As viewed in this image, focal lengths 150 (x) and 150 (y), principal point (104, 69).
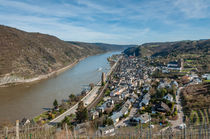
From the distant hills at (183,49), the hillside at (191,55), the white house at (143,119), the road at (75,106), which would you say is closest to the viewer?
the white house at (143,119)

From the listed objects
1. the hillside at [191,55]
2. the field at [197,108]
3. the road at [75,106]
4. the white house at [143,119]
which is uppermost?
the hillside at [191,55]

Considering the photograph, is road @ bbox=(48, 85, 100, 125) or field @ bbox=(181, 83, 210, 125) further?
road @ bbox=(48, 85, 100, 125)

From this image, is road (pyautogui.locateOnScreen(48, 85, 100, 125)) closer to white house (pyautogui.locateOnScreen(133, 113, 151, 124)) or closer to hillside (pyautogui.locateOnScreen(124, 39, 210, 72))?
white house (pyautogui.locateOnScreen(133, 113, 151, 124))

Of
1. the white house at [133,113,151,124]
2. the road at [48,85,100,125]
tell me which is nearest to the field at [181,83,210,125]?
the white house at [133,113,151,124]

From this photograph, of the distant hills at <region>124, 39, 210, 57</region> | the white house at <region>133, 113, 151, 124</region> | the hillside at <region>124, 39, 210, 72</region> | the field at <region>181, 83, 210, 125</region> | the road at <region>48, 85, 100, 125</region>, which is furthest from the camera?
the distant hills at <region>124, 39, 210, 57</region>

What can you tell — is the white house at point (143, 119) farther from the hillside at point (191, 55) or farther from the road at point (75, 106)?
the hillside at point (191, 55)

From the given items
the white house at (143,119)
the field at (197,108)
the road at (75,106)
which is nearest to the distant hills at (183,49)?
the field at (197,108)

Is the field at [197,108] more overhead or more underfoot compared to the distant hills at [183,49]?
more underfoot

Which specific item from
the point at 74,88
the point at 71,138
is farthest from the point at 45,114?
the point at 71,138

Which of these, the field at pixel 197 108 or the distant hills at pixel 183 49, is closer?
the field at pixel 197 108

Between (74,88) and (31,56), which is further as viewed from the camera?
(31,56)

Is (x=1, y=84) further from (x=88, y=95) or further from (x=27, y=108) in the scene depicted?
(x=88, y=95)
